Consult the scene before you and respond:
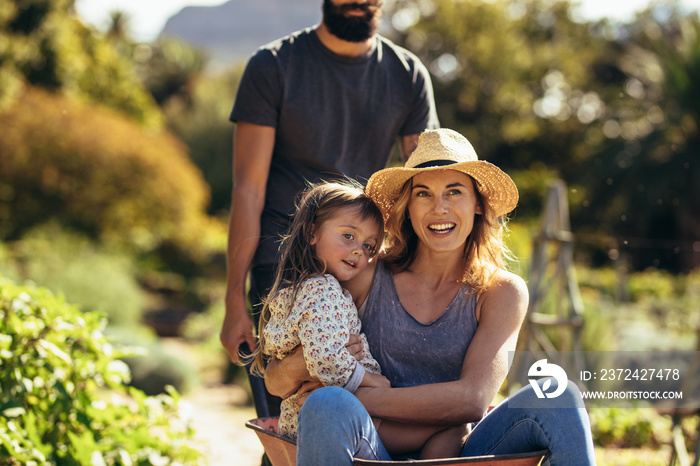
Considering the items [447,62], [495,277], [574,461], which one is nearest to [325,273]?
[495,277]

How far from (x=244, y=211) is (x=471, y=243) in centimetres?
76

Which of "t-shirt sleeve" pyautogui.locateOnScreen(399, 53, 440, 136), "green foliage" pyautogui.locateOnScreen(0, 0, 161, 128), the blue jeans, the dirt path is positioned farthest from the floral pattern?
"green foliage" pyautogui.locateOnScreen(0, 0, 161, 128)

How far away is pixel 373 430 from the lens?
5.49ft

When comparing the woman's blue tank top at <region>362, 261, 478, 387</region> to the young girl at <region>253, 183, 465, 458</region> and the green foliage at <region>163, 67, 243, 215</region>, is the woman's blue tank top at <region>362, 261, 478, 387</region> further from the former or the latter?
the green foliage at <region>163, 67, 243, 215</region>

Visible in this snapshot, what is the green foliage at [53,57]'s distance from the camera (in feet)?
36.7

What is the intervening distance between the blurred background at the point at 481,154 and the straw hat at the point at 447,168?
132 cm

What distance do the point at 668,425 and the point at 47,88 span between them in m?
11.9

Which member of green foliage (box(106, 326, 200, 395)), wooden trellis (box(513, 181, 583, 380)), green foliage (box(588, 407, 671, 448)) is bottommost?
green foliage (box(588, 407, 671, 448))

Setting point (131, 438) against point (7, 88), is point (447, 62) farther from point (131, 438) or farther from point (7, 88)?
point (131, 438)

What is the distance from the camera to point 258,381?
2.34 m

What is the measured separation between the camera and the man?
7.93 ft

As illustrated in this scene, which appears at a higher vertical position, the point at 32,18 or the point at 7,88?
the point at 32,18

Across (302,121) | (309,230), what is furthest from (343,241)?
(302,121)

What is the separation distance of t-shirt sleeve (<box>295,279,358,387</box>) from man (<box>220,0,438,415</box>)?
0.51 meters
